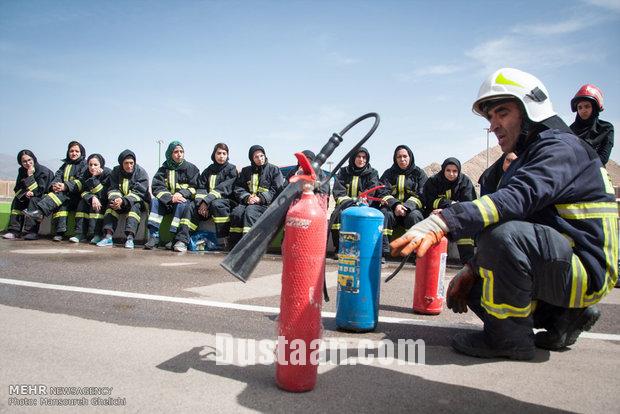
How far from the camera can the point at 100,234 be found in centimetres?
888

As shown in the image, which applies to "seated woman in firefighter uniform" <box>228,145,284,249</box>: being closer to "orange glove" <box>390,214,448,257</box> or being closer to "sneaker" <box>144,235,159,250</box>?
"sneaker" <box>144,235,159,250</box>

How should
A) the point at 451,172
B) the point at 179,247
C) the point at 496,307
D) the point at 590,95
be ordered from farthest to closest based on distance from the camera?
1. the point at 179,247
2. the point at 451,172
3. the point at 590,95
4. the point at 496,307

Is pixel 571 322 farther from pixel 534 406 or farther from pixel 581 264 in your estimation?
pixel 534 406

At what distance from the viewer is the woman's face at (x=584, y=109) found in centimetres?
525

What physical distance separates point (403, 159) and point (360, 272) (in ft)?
17.0

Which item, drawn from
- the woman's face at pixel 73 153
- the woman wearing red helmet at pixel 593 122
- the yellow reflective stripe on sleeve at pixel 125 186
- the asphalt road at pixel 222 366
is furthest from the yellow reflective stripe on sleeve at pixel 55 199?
the woman wearing red helmet at pixel 593 122

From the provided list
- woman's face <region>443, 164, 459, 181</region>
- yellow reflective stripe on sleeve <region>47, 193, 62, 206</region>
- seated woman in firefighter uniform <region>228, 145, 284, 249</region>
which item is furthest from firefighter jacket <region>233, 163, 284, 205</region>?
yellow reflective stripe on sleeve <region>47, 193, 62, 206</region>

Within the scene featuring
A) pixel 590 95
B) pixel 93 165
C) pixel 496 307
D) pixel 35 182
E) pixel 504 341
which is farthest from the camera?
pixel 35 182

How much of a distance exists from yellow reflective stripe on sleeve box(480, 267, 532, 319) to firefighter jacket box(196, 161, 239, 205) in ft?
21.3

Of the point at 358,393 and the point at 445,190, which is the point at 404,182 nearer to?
the point at 445,190

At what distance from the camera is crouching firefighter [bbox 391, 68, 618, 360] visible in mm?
2330

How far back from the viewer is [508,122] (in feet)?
9.29

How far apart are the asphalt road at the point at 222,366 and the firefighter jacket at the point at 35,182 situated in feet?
20.0

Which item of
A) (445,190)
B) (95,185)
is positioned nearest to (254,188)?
(95,185)
